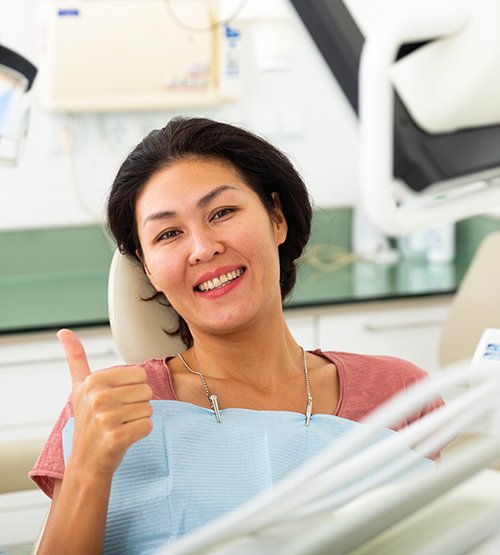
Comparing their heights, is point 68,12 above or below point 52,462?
above

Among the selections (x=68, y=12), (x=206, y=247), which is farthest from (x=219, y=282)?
(x=68, y=12)

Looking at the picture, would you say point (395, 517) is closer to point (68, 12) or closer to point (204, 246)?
point (204, 246)

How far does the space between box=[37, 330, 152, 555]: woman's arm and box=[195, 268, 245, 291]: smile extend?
0.85 ft

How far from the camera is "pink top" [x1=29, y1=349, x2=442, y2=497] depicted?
148cm

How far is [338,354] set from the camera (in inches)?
70.9

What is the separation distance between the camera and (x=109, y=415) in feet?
4.00

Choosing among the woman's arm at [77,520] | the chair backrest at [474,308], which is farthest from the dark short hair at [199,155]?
the chair backrest at [474,308]

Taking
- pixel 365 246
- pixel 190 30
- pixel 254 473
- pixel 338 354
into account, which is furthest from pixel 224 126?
pixel 365 246

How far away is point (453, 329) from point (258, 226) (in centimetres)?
141

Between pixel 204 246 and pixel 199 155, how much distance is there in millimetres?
177

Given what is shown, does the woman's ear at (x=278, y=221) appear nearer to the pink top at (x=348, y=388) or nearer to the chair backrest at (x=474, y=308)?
the pink top at (x=348, y=388)

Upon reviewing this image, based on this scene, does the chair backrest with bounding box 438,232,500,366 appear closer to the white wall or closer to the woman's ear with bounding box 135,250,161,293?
the white wall

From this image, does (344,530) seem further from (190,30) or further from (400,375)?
(190,30)

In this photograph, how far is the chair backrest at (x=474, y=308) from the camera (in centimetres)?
281
